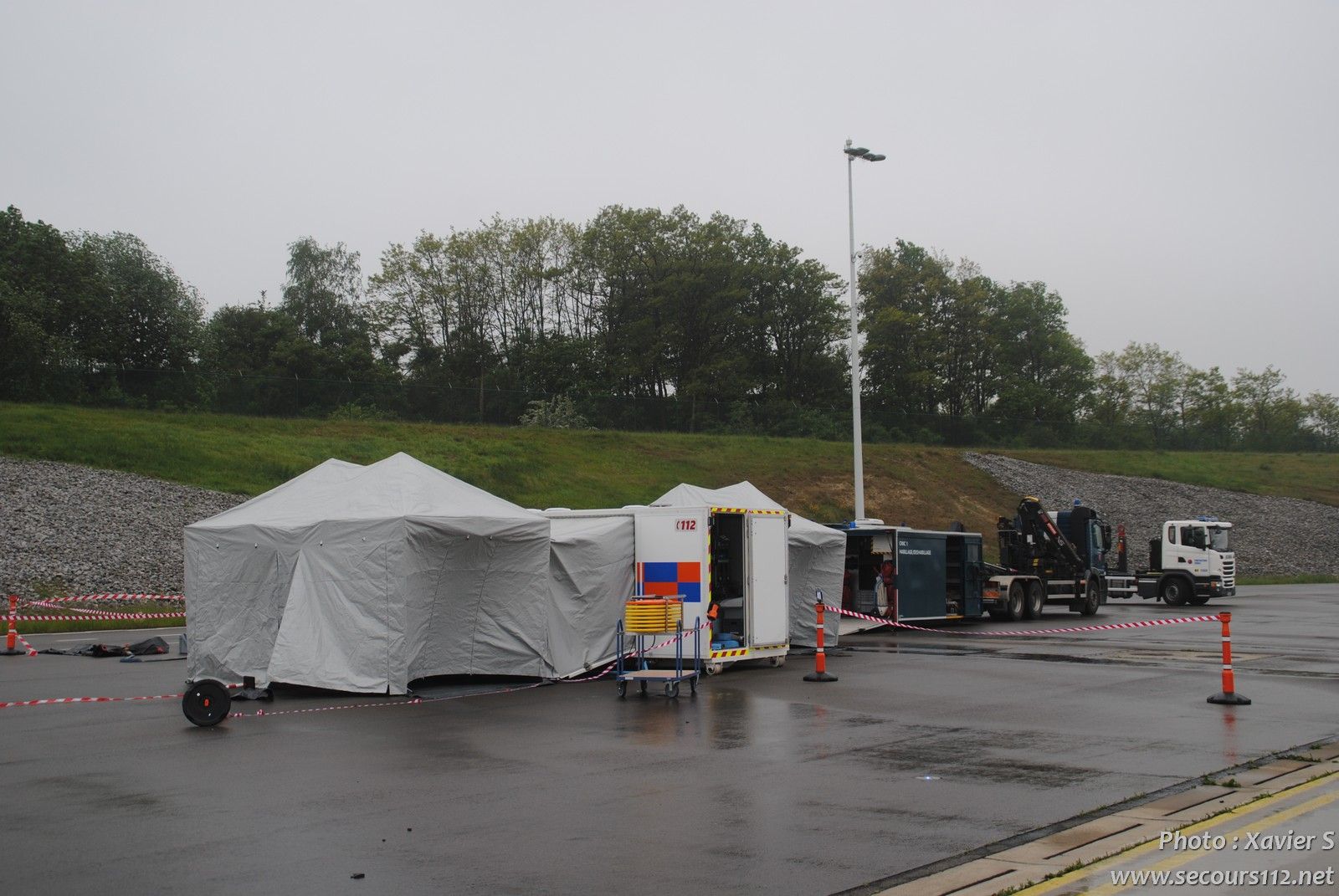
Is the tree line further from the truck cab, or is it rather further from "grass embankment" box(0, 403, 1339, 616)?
the truck cab

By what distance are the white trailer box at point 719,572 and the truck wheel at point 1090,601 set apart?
55.1ft

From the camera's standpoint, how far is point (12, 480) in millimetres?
37688

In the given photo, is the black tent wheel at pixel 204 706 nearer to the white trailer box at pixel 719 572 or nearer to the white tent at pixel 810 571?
the white trailer box at pixel 719 572

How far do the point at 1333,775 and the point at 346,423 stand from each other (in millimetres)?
49330

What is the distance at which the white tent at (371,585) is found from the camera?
15.5 meters

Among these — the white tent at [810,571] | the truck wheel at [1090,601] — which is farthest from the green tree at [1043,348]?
the white tent at [810,571]

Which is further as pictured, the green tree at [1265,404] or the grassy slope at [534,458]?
the green tree at [1265,404]

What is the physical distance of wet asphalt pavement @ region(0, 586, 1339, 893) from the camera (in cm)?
719

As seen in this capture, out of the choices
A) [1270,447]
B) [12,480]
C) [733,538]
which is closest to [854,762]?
[733,538]

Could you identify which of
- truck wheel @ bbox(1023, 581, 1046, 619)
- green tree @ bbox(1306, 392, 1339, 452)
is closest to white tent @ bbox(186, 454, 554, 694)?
truck wheel @ bbox(1023, 581, 1046, 619)

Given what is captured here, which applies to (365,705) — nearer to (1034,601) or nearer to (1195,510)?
(1034,601)

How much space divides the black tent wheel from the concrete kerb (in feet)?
28.2

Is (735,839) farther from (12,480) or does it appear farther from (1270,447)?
(1270,447)

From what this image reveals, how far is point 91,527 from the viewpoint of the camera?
35281 mm
